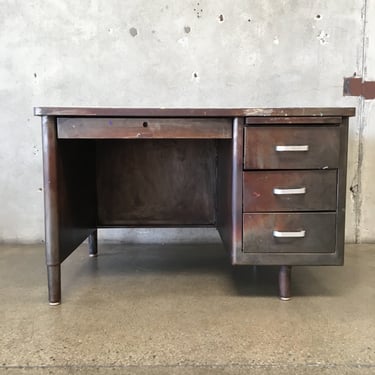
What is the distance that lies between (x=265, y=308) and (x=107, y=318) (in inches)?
20.3

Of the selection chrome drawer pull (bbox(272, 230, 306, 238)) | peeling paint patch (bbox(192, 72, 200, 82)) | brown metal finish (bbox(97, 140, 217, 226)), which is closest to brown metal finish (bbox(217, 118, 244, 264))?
chrome drawer pull (bbox(272, 230, 306, 238))

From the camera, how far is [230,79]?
6.97 feet

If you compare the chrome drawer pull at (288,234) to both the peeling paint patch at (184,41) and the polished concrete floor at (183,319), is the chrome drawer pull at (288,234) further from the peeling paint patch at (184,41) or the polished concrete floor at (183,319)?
the peeling paint patch at (184,41)

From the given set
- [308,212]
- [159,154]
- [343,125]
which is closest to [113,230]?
[159,154]

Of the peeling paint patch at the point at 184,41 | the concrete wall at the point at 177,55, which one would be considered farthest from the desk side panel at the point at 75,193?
the peeling paint patch at the point at 184,41

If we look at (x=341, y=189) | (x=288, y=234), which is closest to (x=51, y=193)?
(x=288, y=234)

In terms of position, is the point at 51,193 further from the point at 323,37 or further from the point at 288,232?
the point at 323,37

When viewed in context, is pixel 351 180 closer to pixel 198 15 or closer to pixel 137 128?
pixel 198 15

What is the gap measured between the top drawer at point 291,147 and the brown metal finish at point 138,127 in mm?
106

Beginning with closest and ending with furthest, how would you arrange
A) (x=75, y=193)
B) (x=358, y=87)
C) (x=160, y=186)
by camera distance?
1. (x=75, y=193)
2. (x=160, y=186)
3. (x=358, y=87)

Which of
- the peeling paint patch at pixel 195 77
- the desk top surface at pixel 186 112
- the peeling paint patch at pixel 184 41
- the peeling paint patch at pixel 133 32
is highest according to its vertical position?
the peeling paint patch at pixel 133 32

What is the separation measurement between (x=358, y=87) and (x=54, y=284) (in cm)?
172

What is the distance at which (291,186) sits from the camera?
1387mm

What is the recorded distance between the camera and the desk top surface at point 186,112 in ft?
4.38
